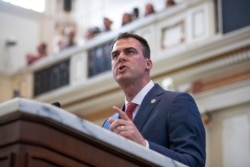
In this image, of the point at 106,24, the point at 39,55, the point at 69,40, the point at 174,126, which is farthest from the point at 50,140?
the point at 39,55

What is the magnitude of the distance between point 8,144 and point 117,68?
109cm

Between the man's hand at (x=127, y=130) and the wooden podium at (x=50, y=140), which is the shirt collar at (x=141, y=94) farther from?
the wooden podium at (x=50, y=140)

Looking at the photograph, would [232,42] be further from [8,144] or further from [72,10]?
[8,144]

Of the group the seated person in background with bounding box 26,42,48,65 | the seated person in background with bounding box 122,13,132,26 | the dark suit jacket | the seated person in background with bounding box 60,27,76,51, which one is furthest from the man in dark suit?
the seated person in background with bounding box 26,42,48,65

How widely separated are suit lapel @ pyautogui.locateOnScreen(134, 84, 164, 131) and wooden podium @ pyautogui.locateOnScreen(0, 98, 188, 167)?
2.34ft

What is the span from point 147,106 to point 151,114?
0.08m

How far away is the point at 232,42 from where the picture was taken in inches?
362

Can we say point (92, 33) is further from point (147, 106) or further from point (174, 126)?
point (174, 126)

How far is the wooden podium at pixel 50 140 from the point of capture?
5.29 feet

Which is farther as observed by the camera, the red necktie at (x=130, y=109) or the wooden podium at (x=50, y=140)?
the red necktie at (x=130, y=109)

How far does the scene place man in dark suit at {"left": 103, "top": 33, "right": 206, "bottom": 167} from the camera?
2.18 m

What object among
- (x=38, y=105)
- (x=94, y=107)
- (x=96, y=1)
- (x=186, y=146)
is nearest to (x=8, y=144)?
(x=38, y=105)

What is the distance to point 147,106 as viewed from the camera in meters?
2.61

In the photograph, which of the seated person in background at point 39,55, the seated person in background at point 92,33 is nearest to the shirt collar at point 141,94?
the seated person in background at point 92,33
